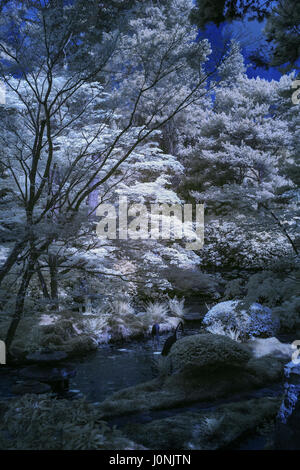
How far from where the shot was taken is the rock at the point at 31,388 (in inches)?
176

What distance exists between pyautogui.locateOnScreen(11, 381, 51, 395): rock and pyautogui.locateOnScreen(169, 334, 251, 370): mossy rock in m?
1.87

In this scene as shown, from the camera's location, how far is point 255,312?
25.3ft

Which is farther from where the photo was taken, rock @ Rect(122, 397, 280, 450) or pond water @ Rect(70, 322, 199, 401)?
pond water @ Rect(70, 322, 199, 401)

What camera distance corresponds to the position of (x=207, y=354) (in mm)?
5078

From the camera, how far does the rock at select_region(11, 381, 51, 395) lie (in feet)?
14.7

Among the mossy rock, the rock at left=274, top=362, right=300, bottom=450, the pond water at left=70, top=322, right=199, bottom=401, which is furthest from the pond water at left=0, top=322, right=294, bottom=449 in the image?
the mossy rock

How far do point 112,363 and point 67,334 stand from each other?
4.93 feet

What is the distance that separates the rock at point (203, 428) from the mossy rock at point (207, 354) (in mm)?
910

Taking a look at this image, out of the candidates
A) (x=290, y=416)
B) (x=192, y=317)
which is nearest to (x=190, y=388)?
(x=290, y=416)

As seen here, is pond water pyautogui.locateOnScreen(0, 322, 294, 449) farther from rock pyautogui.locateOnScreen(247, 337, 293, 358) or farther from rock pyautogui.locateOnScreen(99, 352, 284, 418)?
rock pyautogui.locateOnScreen(247, 337, 293, 358)

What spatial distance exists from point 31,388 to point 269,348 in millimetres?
4306

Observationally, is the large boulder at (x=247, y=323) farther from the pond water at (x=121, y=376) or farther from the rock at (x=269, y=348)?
the rock at (x=269, y=348)

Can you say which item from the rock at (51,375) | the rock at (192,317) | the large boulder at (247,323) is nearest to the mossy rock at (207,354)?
the rock at (51,375)

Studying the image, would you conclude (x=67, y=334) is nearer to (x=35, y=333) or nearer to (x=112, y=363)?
(x=35, y=333)
